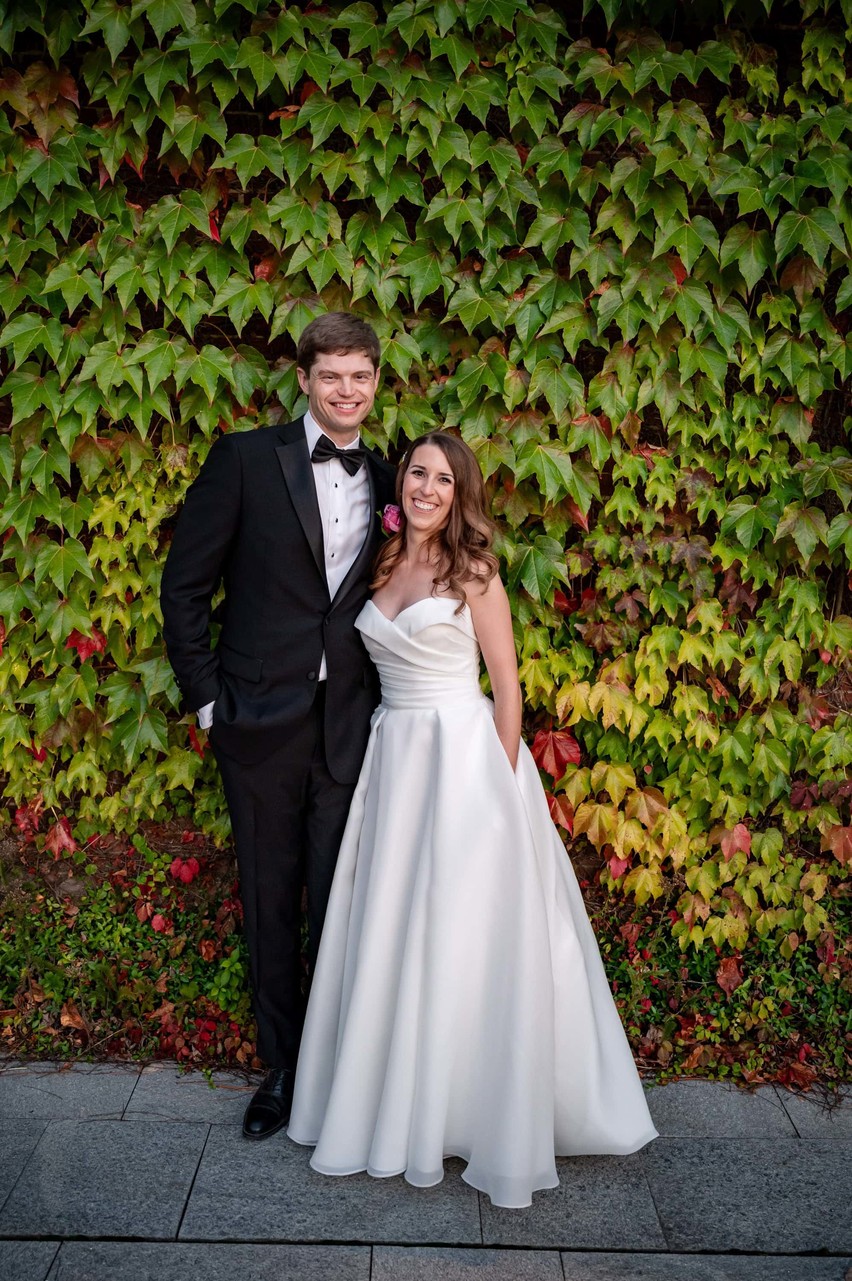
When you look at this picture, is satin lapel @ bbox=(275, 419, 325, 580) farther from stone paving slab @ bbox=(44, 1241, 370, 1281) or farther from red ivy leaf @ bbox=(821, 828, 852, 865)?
red ivy leaf @ bbox=(821, 828, 852, 865)

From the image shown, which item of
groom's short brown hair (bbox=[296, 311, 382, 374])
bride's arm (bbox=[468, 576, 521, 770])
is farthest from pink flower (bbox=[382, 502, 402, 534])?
groom's short brown hair (bbox=[296, 311, 382, 374])

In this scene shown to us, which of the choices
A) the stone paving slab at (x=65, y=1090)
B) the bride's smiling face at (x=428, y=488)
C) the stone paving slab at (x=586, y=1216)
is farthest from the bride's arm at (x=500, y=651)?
the stone paving slab at (x=65, y=1090)

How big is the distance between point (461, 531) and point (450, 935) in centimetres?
113

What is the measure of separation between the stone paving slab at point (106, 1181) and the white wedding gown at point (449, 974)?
1.30 feet

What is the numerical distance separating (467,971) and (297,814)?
715 millimetres

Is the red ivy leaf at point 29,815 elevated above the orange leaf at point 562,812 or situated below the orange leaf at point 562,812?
below

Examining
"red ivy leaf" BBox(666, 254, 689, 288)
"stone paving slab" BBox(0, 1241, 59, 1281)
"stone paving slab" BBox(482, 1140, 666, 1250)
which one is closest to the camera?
"stone paving slab" BBox(0, 1241, 59, 1281)

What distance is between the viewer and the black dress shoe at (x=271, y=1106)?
3193 mm

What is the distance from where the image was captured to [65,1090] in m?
3.45

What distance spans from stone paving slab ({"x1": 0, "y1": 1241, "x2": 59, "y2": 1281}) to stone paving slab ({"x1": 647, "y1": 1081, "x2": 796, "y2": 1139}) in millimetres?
1791

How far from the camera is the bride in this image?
2.88 meters

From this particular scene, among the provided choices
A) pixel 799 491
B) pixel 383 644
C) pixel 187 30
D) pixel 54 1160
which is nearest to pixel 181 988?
pixel 54 1160

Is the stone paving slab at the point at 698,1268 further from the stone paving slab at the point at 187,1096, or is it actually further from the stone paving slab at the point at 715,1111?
the stone paving slab at the point at 187,1096

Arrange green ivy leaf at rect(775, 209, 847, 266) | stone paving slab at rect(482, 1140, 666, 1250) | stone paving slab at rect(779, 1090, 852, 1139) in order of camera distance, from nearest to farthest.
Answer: stone paving slab at rect(482, 1140, 666, 1250)
stone paving slab at rect(779, 1090, 852, 1139)
green ivy leaf at rect(775, 209, 847, 266)
